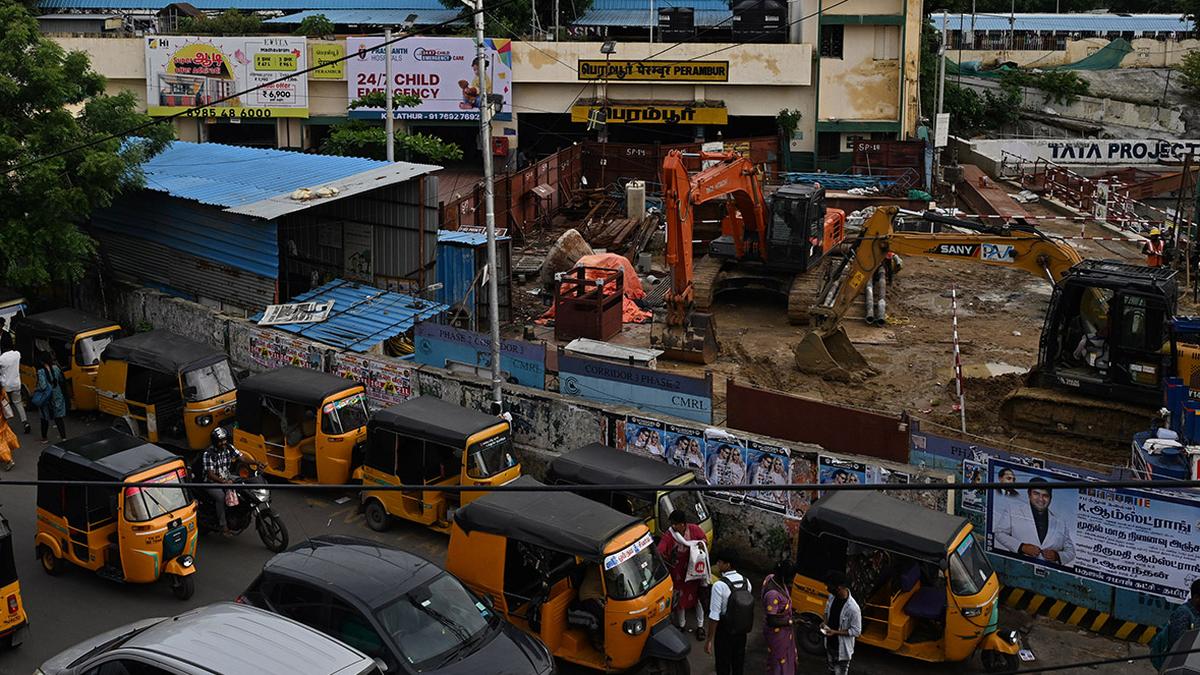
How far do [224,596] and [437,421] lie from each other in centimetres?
343

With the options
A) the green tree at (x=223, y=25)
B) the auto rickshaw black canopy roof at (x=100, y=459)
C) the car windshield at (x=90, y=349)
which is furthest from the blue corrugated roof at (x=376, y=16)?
the auto rickshaw black canopy roof at (x=100, y=459)

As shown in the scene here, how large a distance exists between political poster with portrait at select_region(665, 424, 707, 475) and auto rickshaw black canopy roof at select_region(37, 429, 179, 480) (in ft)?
21.1

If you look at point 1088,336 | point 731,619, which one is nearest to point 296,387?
point 731,619

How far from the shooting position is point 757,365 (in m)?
23.5

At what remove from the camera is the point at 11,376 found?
760 inches

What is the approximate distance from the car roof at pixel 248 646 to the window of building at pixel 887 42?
36955mm

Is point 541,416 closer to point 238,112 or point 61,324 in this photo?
point 61,324

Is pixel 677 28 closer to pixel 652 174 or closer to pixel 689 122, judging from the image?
pixel 689 122

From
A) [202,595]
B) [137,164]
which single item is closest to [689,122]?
[137,164]

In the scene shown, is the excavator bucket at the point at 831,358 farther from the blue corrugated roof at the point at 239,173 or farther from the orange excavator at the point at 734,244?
the blue corrugated roof at the point at 239,173

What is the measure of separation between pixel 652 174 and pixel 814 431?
2546cm

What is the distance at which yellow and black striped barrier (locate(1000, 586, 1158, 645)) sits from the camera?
13527 mm

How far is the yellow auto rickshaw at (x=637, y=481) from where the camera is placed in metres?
14.3

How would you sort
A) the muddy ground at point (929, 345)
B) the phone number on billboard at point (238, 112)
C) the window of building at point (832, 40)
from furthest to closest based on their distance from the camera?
the phone number on billboard at point (238, 112) < the window of building at point (832, 40) < the muddy ground at point (929, 345)
